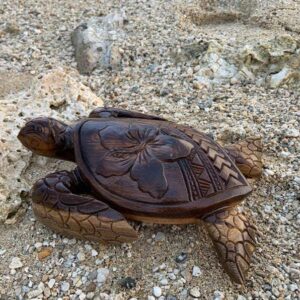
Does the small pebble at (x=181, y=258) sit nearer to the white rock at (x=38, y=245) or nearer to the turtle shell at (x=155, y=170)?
the turtle shell at (x=155, y=170)

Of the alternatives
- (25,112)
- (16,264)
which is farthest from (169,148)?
(25,112)

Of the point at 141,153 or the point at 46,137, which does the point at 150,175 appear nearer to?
the point at 141,153

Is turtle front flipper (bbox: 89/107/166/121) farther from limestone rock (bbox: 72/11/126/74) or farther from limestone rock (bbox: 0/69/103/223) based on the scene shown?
limestone rock (bbox: 72/11/126/74)

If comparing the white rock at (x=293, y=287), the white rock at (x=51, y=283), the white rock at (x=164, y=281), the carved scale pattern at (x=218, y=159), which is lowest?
the white rock at (x=51, y=283)

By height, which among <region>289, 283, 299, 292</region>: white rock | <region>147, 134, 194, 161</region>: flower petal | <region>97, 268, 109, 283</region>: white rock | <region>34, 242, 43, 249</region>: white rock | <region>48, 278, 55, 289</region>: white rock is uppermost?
<region>147, 134, 194, 161</region>: flower petal

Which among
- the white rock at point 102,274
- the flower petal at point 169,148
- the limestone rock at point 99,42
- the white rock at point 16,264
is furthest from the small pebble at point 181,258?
the limestone rock at point 99,42

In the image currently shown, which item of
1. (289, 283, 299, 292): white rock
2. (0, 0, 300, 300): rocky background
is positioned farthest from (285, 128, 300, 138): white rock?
(289, 283, 299, 292): white rock

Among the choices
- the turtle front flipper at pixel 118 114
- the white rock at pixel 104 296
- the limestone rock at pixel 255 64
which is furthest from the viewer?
the limestone rock at pixel 255 64

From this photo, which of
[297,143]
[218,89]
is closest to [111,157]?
[297,143]
